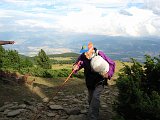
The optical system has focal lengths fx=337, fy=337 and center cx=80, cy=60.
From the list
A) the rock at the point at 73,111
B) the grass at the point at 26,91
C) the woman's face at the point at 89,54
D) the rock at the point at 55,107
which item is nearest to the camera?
the woman's face at the point at 89,54

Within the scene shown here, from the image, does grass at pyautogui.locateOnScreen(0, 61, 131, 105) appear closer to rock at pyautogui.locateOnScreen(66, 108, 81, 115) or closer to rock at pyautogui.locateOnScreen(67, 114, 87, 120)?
rock at pyautogui.locateOnScreen(66, 108, 81, 115)

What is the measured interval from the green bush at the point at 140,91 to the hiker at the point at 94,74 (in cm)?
43

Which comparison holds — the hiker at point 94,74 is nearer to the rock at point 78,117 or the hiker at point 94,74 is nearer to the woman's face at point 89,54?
the woman's face at point 89,54

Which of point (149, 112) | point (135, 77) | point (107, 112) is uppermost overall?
point (135, 77)

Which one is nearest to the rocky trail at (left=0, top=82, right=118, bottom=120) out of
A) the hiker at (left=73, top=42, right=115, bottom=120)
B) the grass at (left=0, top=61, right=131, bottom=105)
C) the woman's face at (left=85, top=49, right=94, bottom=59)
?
the grass at (left=0, top=61, right=131, bottom=105)

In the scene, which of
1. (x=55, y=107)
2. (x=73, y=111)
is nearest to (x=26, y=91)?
(x=55, y=107)

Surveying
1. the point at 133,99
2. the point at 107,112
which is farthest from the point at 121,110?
the point at 107,112

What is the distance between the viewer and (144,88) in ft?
30.0

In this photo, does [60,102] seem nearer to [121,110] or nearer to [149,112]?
[121,110]

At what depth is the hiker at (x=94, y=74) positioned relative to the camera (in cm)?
927

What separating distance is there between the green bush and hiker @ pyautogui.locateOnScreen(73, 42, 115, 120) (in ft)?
1.43

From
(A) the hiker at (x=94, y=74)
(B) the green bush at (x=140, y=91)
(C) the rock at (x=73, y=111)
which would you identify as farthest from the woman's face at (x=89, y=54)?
(C) the rock at (x=73, y=111)

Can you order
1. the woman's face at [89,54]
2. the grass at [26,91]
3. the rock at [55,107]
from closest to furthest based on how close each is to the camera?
1. the woman's face at [89,54]
2. the rock at [55,107]
3. the grass at [26,91]

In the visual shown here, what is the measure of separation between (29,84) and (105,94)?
15.0ft
